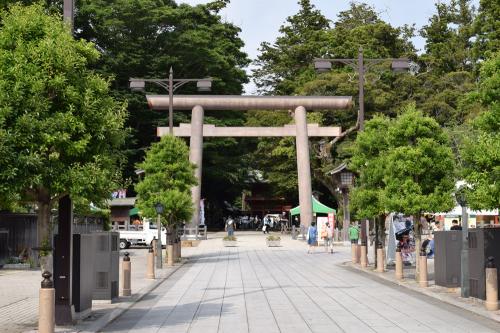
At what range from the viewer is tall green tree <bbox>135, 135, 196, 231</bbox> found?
108 feet

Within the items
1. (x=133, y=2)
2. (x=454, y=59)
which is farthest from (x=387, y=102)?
(x=133, y=2)

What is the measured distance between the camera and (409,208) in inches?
882

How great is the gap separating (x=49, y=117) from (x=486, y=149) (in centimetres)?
839

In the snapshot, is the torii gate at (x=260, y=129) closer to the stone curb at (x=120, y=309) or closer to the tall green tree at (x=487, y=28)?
the tall green tree at (x=487, y=28)

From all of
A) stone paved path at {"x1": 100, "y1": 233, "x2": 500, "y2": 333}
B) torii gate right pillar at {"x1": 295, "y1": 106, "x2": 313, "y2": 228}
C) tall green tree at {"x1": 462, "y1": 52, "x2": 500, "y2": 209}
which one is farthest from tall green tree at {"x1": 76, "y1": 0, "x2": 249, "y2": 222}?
tall green tree at {"x1": 462, "y1": 52, "x2": 500, "y2": 209}

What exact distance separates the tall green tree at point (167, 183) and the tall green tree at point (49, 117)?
19181mm

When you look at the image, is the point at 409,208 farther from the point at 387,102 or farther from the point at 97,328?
the point at 387,102

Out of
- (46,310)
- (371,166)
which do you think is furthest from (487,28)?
(46,310)

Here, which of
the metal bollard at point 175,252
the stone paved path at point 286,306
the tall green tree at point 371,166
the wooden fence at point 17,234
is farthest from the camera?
the metal bollard at point 175,252

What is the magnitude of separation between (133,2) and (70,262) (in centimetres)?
5444

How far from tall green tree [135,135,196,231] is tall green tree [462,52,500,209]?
19019mm

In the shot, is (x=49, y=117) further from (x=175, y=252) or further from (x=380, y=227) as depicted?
(x=175, y=252)

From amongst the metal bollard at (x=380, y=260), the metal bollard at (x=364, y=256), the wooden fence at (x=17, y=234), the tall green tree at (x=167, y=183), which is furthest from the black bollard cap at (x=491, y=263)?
the tall green tree at (x=167, y=183)

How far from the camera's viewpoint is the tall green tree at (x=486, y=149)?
14352 millimetres
